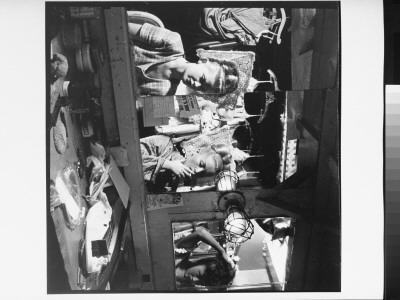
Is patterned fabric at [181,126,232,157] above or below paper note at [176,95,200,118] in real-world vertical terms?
below

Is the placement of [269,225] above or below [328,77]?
below

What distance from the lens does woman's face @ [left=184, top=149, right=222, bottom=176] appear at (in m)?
2.43

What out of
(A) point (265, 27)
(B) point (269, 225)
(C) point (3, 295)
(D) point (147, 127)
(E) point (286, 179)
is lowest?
(C) point (3, 295)

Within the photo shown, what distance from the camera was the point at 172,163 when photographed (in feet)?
7.98

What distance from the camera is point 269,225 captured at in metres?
2.45

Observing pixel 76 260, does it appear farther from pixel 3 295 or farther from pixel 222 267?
pixel 222 267

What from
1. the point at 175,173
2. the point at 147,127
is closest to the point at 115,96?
the point at 147,127

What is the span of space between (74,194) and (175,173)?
0.42 metres

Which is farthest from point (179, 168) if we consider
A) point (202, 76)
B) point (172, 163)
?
point (202, 76)

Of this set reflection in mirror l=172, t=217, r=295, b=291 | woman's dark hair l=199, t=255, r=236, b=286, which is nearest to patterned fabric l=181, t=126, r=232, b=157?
reflection in mirror l=172, t=217, r=295, b=291

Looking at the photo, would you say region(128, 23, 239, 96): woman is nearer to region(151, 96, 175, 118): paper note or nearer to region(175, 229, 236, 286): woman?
region(151, 96, 175, 118): paper note

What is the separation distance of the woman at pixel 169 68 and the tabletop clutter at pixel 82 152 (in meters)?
0.17

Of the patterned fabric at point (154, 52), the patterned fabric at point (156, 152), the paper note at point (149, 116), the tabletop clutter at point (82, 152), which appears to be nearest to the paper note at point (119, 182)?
the tabletop clutter at point (82, 152)

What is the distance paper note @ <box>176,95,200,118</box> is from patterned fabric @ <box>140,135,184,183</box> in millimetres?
122
